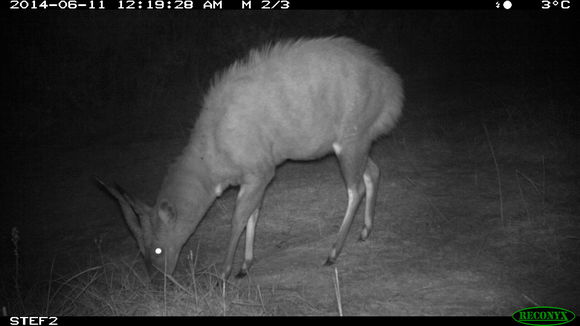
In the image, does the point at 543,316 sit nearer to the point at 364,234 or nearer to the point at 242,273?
the point at 364,234

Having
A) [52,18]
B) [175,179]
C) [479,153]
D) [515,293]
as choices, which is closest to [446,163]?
[479,153]

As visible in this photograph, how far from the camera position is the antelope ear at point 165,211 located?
548 cm

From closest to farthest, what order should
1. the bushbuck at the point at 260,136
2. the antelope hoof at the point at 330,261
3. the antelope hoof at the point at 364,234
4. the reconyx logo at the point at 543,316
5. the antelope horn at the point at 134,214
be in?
the reconyx logo at the point at 543,316 → the antelope horn at the point at 134,214 → the bushbuck at the point at 260,136 → the antelope hoof at the point at 330,261 → the antelope hoof at the point at 364,234

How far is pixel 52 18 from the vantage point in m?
15.1

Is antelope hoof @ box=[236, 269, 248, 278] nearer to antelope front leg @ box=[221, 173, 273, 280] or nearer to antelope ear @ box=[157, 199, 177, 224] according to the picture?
antelope front leg @ box=[221, 173, 273, 280]

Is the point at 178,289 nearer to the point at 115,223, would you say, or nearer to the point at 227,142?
the point at 227,142

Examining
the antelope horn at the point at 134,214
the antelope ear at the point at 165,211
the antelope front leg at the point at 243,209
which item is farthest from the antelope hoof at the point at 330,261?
the antelope horn at the point at 134,214

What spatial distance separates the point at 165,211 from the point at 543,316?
3725mm

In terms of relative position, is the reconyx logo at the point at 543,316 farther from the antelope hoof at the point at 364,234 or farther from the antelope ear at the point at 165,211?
the antelope ear at the point at 165,211

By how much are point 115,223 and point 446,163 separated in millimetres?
5490

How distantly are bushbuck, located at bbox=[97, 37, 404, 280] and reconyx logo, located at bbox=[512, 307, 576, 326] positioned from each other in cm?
220

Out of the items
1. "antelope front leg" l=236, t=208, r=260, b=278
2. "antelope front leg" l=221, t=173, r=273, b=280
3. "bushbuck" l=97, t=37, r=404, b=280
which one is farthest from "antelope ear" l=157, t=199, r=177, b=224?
"antelope front leg" l=236, t=208, r=260, b=278

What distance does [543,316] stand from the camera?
4.13m

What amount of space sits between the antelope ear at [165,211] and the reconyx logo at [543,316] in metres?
3.48
